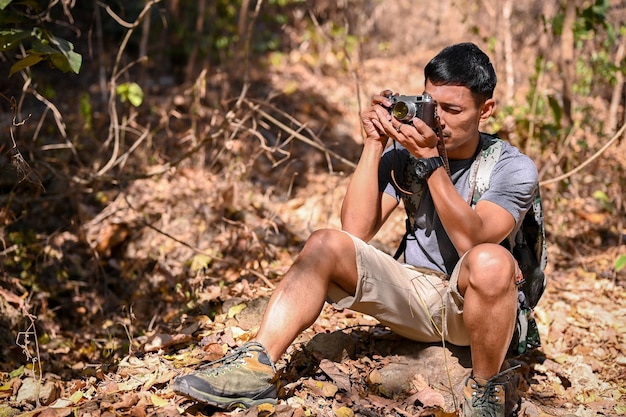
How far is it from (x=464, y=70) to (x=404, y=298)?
90 cm

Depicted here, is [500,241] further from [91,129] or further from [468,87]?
[91,129]

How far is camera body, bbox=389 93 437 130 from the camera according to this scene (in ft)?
7.85

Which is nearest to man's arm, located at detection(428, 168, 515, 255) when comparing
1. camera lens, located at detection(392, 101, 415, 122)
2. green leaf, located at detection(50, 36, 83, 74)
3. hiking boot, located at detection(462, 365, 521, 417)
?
camera lens, located at detection(392, 101, 415, 122)

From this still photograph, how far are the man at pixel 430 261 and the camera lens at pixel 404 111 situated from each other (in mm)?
30

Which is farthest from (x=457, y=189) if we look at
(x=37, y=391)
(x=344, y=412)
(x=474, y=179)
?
(x=37, y=391)

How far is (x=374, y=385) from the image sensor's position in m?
2.59

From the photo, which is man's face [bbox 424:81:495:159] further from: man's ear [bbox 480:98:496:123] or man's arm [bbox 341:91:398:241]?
man's arm [bbox 341:91:398:241]

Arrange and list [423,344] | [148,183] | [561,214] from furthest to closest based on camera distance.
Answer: [148,183]
[561,214]
[423,344]

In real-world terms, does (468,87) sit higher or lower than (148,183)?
higher

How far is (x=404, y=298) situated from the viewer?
2.48 m

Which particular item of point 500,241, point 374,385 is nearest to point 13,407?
point 374,385

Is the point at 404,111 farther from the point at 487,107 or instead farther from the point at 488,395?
the point at 488,395

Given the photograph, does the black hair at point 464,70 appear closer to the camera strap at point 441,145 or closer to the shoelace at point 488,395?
the camera strap at point 441,145

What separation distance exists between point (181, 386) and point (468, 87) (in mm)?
1509
